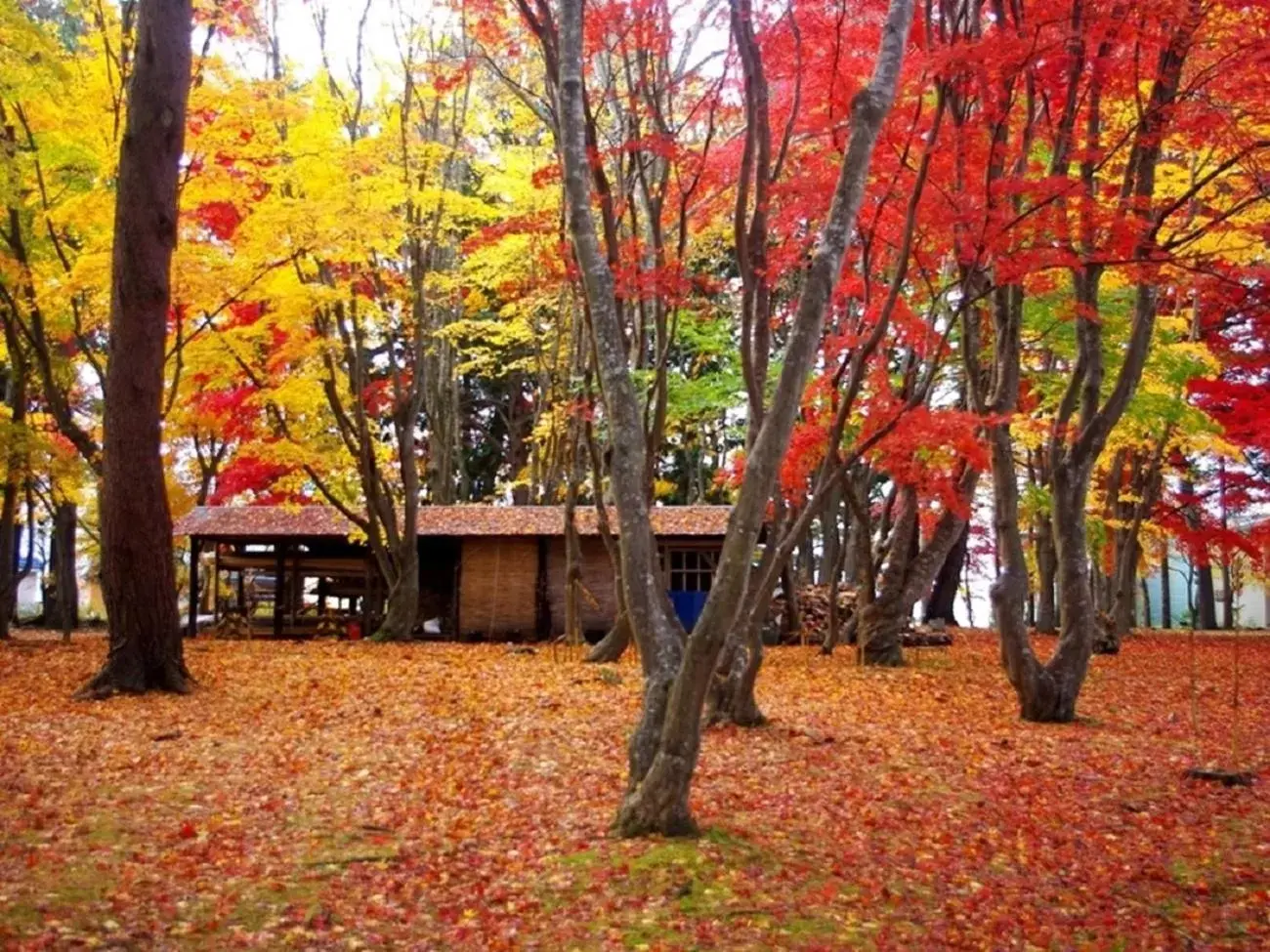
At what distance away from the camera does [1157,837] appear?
6.64 meters

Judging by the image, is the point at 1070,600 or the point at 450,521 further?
the point at 450,521

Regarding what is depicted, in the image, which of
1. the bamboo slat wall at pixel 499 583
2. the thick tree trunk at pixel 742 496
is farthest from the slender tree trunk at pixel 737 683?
the bamboo slat wall at pixel 499 583

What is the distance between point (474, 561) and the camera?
22.0 m

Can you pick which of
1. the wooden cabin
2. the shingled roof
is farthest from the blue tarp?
the shingled roof

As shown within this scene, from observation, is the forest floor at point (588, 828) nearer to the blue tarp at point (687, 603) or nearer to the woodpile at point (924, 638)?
the woodpile at point (924, 638)

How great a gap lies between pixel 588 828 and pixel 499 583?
625 inches

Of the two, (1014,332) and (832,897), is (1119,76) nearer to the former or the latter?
(1014,332)

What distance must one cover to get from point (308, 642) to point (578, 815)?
1400 centimetres

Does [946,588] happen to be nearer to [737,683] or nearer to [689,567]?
[689,567]

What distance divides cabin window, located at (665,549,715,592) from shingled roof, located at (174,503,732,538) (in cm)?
81

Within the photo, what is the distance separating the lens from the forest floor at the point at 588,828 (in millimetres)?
4891

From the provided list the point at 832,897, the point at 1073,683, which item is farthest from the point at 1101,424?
the point at 832,897

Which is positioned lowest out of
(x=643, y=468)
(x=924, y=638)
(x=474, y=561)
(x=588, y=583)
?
(x=924, y=638)

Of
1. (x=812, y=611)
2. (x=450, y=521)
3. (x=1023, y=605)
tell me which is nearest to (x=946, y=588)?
(x=812, y=611)
